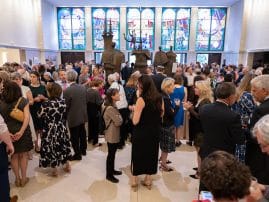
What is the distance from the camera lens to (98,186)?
315cm

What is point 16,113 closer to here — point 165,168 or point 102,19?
point 165,168

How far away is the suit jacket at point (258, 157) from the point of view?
2.04m

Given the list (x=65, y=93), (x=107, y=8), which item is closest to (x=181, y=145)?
(x=65, y=93)

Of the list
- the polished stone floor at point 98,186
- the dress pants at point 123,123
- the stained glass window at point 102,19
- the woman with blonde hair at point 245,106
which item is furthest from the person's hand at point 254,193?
the stained glass window at point 102,19

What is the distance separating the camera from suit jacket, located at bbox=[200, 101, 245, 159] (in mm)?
2143

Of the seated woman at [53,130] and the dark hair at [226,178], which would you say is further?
the seated woman at [53,130]

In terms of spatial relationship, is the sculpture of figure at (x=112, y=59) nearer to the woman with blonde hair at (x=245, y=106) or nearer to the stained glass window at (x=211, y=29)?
the woman with blonde hair at (x=245, y=106)

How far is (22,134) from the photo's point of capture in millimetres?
2891

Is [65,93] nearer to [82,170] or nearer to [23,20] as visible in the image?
[82,170]

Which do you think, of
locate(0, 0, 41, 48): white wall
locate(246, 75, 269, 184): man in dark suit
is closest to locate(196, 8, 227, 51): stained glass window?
locate(0, 0, 41, 48): white wall

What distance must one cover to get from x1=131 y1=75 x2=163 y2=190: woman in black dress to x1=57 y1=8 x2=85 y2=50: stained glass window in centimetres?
1684

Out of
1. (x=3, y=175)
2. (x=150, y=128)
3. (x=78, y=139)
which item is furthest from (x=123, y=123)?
(x=3, y=175)

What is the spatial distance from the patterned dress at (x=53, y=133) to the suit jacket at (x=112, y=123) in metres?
0.65

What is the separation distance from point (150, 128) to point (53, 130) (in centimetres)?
139
